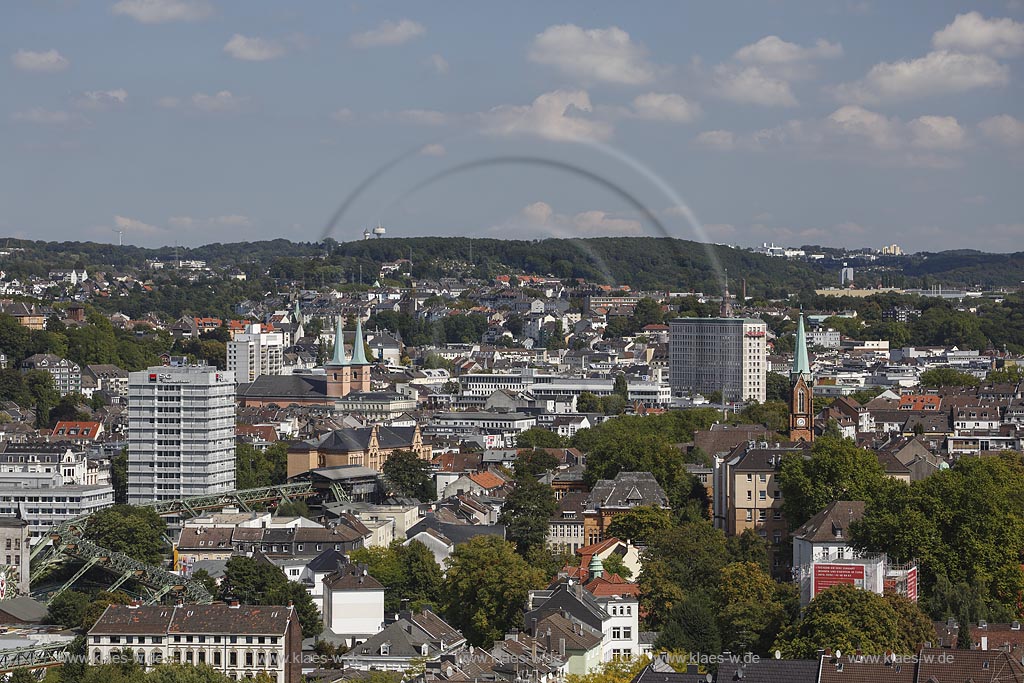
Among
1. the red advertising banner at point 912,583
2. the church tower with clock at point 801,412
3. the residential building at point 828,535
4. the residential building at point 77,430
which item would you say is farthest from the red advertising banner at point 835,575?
the residential building at point 77,430

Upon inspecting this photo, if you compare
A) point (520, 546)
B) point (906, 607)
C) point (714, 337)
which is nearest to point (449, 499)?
point (520, 546)

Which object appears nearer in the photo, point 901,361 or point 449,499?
point 449,499

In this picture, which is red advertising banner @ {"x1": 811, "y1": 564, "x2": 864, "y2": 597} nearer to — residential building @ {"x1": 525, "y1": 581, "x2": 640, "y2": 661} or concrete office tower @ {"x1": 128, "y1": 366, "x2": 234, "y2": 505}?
residential building @ {"x1": 525, "y1": 581, "x2": 640, "y2": 661}

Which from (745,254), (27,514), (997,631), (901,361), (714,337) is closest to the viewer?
(997,631)

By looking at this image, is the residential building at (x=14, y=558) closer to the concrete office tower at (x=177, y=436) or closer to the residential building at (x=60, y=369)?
the concrete office tower at (x=177, y=436)

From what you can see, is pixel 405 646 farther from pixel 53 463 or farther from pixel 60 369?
pixel 60 369

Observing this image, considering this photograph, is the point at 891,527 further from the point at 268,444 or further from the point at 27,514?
the point at 268,444

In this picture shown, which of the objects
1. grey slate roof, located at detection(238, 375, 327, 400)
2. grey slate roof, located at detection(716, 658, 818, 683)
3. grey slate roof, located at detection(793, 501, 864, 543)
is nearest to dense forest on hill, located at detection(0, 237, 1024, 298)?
grey slate roof, located at detection(238, 375, 327, 400)
